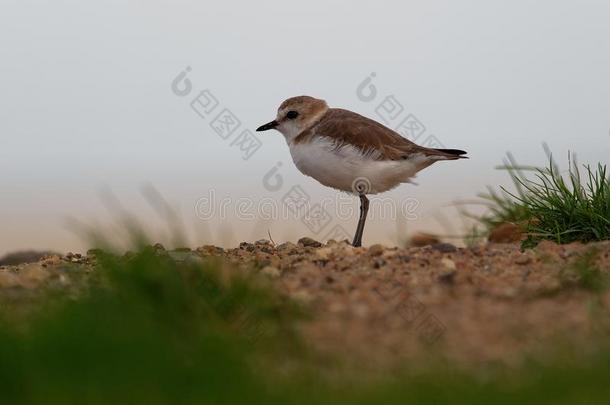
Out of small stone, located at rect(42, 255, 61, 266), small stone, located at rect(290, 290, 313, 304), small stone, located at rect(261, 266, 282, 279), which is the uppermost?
small stone, located at rect(42, 255, 61, 266)

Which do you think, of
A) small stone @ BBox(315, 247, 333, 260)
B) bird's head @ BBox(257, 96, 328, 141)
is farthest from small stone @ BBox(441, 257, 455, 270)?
bird's head @ BBox(257, 96, 328, 141)

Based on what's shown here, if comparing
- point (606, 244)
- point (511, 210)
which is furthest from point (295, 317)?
point (511, 210)

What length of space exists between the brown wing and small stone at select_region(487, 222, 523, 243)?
130 centimetres

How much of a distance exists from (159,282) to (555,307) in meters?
2.78

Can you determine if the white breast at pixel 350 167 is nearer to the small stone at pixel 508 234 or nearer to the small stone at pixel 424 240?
the small stone at pixel 508 234

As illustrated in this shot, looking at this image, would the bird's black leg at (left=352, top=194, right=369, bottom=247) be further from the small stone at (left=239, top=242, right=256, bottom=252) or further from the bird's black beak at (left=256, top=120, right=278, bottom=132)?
the bird's black beak at (left=256, top=120, right=278, bottom=132)

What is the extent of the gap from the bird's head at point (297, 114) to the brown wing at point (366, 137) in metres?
0.19

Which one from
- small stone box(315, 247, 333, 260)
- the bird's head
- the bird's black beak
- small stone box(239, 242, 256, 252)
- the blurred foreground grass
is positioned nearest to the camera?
the blurred foreground grass

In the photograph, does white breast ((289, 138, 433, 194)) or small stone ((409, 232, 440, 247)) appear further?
small stone ((409, 232, 440, 247))

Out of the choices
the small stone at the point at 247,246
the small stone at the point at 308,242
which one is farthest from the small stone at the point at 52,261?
the small stone at the point at 308,242

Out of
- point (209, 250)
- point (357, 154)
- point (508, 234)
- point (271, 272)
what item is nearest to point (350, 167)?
point (357, 154)

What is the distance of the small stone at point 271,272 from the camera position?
22.4ft

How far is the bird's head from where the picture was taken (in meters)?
9.98

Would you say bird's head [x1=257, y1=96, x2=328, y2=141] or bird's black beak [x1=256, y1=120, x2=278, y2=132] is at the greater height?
bird's black beak [x1=256, y1=120, x2=278, y2=132]
